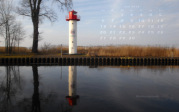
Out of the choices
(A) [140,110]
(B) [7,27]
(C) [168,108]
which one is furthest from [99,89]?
(B) [7,27]

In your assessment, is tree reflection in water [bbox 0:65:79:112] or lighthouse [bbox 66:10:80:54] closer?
tree reflection in water [bbox 0:65:79:112]

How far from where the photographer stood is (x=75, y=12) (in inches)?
933

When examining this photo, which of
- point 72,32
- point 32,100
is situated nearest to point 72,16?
point 72,32

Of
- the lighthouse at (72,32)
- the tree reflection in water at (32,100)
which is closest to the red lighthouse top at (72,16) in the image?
the lighthouse at (72,32)

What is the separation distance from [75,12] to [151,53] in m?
13.2

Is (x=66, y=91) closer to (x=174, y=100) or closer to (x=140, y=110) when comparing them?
(x=140, y=110)

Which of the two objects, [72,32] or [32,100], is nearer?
[32,100]

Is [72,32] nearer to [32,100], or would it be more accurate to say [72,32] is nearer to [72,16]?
[72,16]

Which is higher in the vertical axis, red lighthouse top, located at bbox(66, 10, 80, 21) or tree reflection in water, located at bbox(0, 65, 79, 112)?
red lighthouse top, located at bbox(66, 10, 80, 21)

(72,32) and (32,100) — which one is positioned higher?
(72,32)

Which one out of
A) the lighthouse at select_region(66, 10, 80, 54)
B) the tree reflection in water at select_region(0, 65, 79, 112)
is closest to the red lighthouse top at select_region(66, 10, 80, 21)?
the lighthouse at select_region(66, 10, 80, 54)

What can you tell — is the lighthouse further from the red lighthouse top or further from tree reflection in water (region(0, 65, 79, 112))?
tree reflection in water (region(0, 65, 79, 112))

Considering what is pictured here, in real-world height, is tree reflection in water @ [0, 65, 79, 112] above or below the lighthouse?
below

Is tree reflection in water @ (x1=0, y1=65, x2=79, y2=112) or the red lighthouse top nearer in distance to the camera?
tree reflection in water @ (x1=0, y1=65, x2=79, y2=112)
